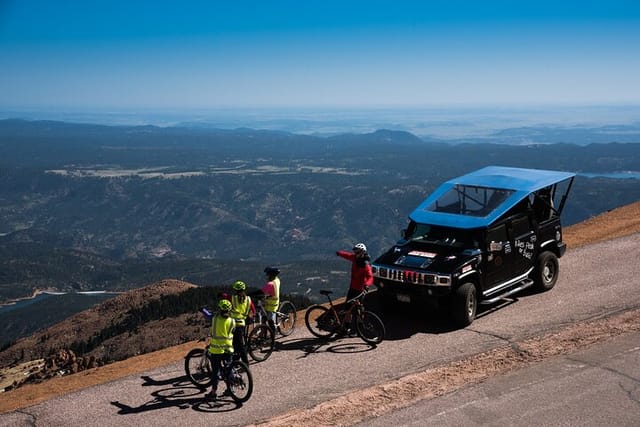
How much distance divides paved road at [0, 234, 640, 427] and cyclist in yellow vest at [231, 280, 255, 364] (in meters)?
0.76

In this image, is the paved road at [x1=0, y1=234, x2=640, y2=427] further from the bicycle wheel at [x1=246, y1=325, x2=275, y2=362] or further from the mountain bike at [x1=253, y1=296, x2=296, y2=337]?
the mountain bike at [x1=253, y1=296, x2=296, y2=337]

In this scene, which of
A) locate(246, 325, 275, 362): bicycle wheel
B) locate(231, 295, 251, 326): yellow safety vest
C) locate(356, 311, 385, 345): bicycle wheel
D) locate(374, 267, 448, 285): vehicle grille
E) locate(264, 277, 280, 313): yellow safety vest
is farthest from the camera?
locate(374, 267, 448, 285): vehicle grille

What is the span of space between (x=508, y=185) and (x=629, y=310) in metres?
3.92

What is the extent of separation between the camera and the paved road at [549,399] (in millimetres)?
9711

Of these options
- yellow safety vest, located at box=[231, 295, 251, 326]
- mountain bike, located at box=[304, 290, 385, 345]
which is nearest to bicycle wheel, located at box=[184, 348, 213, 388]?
yellow safety vest, located at box=[231, 295, 251, 326]

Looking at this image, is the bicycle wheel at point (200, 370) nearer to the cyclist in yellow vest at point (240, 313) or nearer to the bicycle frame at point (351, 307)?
the cyclist in yellow vest at point (240, 313)

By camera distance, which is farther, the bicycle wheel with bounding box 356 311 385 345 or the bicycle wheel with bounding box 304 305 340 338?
the bicycle wheel with bounding box 304 305 340 338

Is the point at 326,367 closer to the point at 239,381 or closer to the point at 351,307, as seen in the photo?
the point at 351,307

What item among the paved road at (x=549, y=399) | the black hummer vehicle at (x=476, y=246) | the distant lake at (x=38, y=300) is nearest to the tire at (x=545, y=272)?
the black hummer vehicle at (x=476, y=246)

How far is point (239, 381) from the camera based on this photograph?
1084 cm

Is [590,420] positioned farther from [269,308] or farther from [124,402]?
[124,402]

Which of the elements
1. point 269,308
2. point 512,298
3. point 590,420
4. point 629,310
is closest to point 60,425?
point 269,308

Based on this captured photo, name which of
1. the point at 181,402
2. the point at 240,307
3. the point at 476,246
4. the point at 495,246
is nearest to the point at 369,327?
the point at 240,307

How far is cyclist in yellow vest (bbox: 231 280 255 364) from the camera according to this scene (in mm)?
11453
